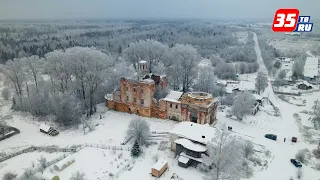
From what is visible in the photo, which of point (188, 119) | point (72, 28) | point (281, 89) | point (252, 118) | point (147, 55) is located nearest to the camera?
point (188, 119)

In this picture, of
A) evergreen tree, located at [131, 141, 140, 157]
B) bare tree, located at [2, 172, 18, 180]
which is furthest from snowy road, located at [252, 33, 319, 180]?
bare tree, located at [2, 172, 18, 180]

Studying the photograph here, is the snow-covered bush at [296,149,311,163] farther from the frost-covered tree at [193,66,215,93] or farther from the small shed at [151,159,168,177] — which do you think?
the frost-covered tree at [193,66,215,93]

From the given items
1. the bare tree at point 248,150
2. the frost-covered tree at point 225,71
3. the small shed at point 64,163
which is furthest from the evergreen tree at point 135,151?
the frost-covered tree at point 225,71

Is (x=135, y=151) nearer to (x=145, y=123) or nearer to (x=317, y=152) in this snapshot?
(x=145, y=123)

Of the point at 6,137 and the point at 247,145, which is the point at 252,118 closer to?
the point at 247,145

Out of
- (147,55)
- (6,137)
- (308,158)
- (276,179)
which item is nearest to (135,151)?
(276,179)

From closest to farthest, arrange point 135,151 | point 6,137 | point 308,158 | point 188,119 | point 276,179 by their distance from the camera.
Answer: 1. point 276,179
2. point 135,151
3. point 308,158
4. point 6,137
5. point 188,119

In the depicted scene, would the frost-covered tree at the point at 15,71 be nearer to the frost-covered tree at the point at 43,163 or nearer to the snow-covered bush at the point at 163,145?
the frost-covered tree at the point at 43,163
